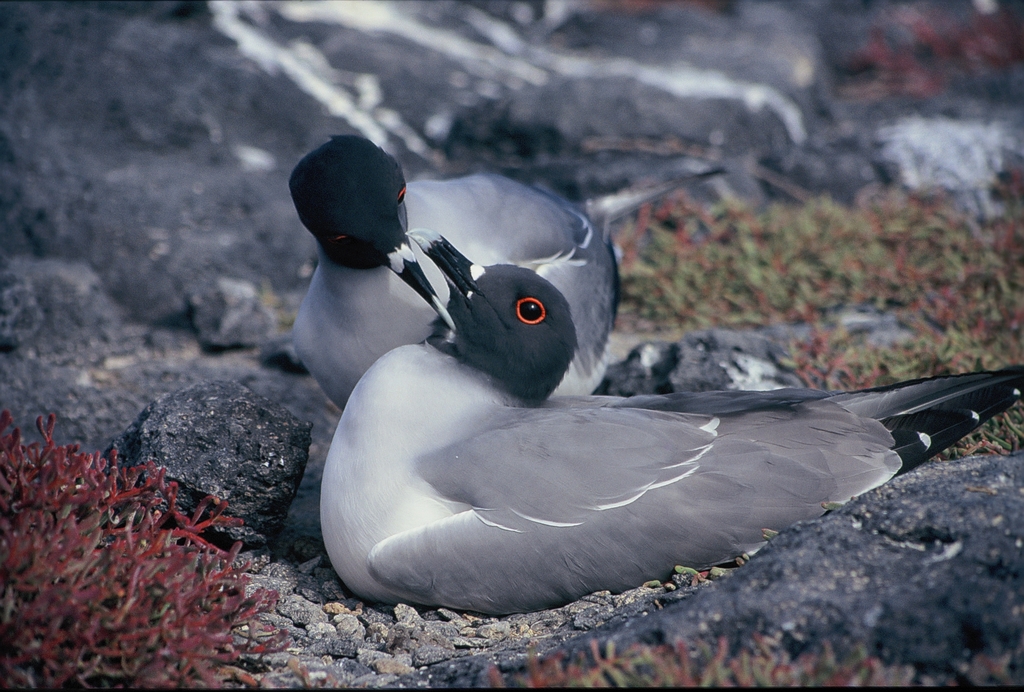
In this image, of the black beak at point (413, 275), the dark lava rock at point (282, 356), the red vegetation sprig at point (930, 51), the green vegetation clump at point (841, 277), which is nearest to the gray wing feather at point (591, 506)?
the black beak at point (413, 275)

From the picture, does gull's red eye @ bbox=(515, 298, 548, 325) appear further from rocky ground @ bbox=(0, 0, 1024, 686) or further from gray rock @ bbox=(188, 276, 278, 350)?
gray rock @ bbox=(188, 276, 278, 350)

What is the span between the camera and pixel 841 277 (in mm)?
5766

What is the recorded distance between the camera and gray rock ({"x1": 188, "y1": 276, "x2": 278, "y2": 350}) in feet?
18.3

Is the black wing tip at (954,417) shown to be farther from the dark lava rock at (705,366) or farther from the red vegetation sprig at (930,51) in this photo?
the red vegetation sprig at (930,51)

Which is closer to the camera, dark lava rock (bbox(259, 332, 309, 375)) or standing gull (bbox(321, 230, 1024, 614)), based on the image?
standing gull (bbox(321, 230, 1024, 614))

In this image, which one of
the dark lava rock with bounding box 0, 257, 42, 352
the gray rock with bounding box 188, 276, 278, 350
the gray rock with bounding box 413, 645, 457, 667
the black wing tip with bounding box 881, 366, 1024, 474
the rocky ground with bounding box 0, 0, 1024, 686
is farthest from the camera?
the gray rock with bounding box 188, 276, 278, 350

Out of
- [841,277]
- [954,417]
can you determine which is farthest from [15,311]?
[841,277]

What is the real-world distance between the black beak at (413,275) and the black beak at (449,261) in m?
0.08

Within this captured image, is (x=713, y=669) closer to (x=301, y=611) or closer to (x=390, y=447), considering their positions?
(x=390, y=447)

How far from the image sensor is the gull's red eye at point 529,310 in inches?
133

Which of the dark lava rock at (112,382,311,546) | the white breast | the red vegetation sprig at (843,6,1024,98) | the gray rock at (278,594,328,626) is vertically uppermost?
the red vegetation sprig at (843,6,1024,98)

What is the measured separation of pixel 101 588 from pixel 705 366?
2.87 m

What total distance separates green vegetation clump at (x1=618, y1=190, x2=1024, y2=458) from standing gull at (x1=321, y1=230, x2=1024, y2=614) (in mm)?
1248

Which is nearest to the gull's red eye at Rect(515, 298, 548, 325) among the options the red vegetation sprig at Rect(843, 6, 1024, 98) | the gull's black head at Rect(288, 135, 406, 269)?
the gull's black head at Rect(288, 135, 406, 269)
